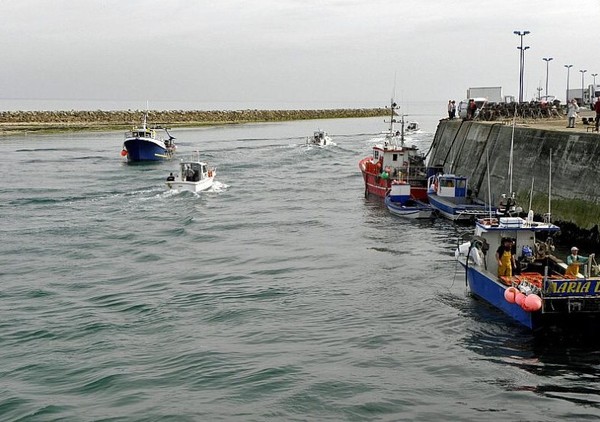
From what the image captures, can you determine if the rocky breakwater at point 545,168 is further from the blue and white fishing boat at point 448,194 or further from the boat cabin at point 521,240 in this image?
the boat cabin at point 521,240

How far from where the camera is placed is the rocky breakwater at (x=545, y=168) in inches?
1092

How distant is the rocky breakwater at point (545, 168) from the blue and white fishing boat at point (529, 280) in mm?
6977

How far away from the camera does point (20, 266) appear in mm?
27719

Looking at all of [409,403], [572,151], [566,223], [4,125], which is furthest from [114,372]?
[4,125]

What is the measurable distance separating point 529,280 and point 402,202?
807 inches

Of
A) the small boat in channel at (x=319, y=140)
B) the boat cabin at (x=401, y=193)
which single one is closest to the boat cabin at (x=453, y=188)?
the boat cabin at (x=401, y=193)

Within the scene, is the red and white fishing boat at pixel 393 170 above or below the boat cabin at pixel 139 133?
below

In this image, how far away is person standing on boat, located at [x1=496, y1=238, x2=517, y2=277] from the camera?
19828 mm

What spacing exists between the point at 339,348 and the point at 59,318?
328 inches

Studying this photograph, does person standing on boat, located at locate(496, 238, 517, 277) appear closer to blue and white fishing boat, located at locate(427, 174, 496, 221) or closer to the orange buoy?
the orange buoy

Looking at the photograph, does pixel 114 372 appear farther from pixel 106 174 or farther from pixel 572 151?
pixel 106 174

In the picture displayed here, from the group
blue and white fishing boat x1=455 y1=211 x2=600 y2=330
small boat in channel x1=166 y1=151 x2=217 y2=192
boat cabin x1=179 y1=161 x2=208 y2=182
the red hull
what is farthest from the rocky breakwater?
boat cabin x1=179 y1=161 x2=208 y2=182

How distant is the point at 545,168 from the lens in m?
32.3

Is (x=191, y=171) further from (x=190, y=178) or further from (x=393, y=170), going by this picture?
(x=393, y=170)
